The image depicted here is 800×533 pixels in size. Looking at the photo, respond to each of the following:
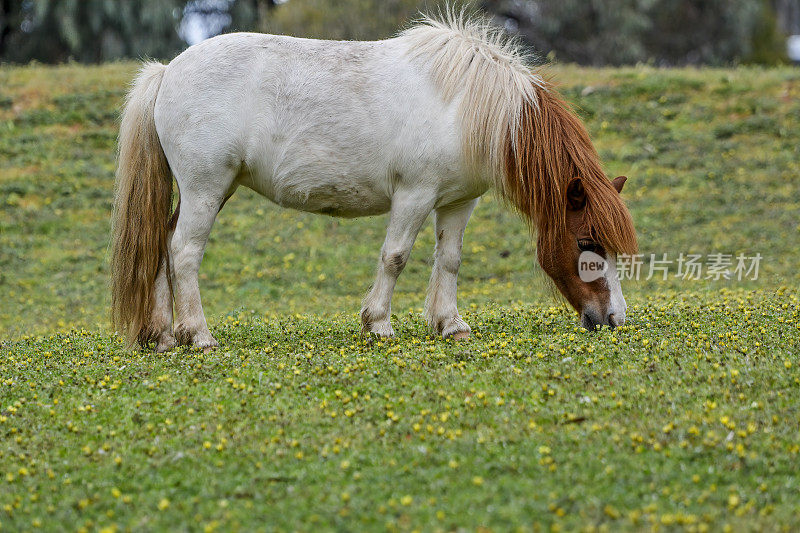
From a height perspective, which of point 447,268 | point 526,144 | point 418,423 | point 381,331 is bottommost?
point 381,331

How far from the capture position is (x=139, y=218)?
7723 millimetres

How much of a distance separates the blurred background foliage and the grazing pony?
20.5 metres

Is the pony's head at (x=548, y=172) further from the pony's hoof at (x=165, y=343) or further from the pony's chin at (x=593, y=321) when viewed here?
the pony's hoof at (x=165, y=343)

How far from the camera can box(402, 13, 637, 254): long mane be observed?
7402mm

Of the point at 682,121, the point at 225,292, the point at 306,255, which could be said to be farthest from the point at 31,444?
the point at 682,121

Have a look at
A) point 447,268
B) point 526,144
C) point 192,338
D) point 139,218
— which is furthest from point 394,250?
point 139,218

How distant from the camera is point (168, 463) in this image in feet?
17.2

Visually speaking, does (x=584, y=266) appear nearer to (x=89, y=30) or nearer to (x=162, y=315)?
(x=162, y=315)

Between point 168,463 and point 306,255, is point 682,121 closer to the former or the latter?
point 306,255

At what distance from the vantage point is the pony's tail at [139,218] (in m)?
7.69

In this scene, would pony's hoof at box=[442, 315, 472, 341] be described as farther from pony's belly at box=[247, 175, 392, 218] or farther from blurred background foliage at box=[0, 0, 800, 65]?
blurred background foliage at box=[0, 0, 800, 65]

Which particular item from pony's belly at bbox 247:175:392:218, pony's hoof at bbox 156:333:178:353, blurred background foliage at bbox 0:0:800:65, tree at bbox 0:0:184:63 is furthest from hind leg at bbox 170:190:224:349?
tree at bbox 0:0:184:63

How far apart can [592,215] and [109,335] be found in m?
5.49

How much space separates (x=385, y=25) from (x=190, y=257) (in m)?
23.8
